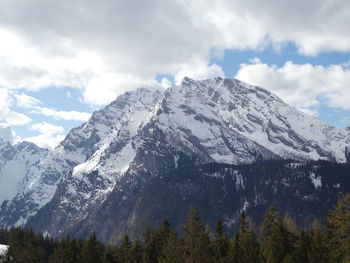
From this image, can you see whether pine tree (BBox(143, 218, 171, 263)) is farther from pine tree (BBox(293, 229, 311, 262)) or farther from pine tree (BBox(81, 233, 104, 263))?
pine tree (BBox(293, 229, 311, 262))

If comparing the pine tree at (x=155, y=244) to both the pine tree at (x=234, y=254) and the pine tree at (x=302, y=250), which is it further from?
the pine tree at (x=302, y=250)

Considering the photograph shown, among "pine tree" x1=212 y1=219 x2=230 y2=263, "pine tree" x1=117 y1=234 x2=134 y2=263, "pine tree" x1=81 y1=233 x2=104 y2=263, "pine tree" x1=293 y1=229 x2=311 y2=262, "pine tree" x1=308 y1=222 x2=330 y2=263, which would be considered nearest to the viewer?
"pine tree" x1=308 y1=222 x2=330 y2=263

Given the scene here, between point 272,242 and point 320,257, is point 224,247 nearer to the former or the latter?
point 272,242

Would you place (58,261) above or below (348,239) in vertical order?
below

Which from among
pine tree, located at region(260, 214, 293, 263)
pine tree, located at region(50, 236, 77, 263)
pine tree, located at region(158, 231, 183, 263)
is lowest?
pine tree, located at region(50, 236, 77, 263)

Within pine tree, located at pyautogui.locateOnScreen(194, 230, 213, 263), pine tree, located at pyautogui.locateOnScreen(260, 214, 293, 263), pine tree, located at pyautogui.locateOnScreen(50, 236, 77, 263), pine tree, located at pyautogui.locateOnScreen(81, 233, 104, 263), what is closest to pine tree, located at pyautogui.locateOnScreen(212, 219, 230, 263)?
pine tree, located at pyautogui.locateOnScreen(194, 230, 213, 263)

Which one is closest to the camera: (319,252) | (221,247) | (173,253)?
(319,252)

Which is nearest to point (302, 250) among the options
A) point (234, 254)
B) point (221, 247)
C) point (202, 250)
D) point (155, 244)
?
point (234, 254)

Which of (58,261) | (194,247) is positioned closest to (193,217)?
(194,247)

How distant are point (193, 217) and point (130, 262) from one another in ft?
49.8

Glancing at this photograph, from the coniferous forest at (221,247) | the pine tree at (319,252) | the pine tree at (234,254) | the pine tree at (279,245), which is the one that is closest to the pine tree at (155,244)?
the coniferous forest at (221,247)

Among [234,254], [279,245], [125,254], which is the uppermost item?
[279,245]

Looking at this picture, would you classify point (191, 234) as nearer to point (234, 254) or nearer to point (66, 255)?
point (234, 254)

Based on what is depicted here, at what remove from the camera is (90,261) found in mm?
91562
